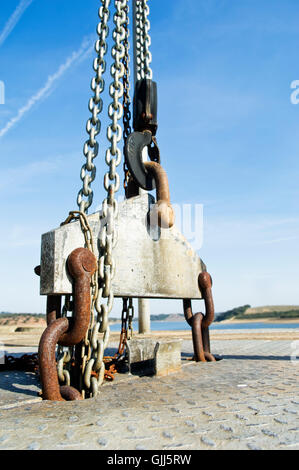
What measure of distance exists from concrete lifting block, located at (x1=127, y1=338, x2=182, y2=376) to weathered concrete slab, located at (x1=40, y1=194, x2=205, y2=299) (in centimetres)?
50

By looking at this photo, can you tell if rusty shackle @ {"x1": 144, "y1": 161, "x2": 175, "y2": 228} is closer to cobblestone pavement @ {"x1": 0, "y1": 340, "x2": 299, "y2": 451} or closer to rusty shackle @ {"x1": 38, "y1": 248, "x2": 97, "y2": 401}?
rusty shackle @ {"x1": 38, "y1": 248, "x2": 97, "y2": 401}

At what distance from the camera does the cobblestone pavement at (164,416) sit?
5.13 ft

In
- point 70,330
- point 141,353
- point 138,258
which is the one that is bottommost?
point 141,353

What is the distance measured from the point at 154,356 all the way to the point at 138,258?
915 millimetres

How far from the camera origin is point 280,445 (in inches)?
59.7

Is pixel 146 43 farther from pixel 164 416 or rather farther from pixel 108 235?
pixel 164 416

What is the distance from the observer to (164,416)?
6.46ft

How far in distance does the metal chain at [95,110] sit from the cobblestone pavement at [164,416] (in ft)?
4.90

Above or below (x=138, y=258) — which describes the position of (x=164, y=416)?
below

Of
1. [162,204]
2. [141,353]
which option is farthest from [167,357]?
[162,204]

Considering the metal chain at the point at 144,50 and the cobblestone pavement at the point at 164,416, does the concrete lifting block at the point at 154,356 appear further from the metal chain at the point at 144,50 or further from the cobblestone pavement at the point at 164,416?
the metal chain at the point at 144,50

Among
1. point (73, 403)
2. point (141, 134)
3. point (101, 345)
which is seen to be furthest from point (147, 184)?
point (73, 403)

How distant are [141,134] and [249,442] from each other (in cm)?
338

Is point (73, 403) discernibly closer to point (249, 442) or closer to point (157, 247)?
point (249, 442)
